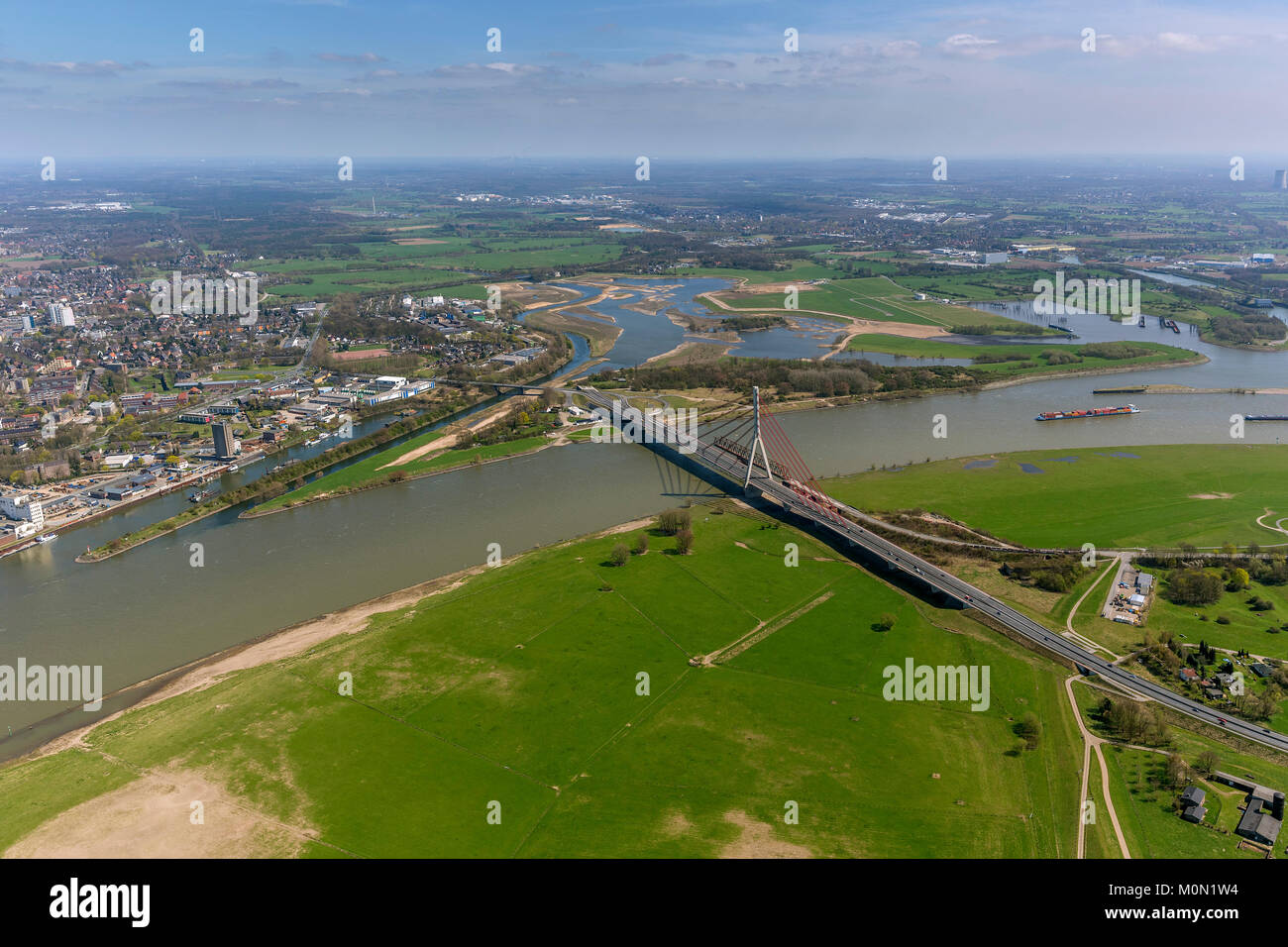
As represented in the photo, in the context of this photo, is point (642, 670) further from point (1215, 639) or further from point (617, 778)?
point (1215, 639)

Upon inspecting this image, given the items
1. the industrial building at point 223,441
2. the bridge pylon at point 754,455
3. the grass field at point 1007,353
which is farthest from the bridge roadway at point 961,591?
the grass field at point 1007,353

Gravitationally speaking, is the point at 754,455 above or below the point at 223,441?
below

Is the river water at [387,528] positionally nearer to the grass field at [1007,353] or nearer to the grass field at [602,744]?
the grass field at [1007,353]

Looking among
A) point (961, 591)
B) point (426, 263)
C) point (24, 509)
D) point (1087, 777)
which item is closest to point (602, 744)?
point (1087, 777)

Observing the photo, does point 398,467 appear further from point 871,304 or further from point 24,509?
point 871,304

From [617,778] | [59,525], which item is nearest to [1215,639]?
[617,778]

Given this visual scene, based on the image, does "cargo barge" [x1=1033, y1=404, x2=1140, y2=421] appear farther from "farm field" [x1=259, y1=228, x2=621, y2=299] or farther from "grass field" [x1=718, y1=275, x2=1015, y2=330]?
"farm field" [x1=259, y1=228, x2=621, y2=299]
